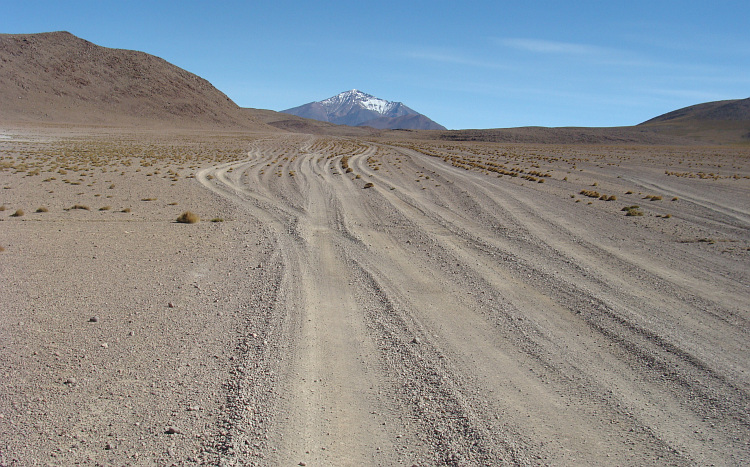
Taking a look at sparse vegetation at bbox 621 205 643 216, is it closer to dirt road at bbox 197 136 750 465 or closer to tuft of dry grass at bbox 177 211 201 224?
dirt road at bbox 197 136 750 465

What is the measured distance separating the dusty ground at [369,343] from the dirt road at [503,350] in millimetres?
28

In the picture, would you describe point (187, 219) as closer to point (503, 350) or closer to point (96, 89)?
point (503, 350)

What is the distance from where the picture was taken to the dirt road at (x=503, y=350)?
14.0ft

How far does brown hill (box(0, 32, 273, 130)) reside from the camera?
349 ft

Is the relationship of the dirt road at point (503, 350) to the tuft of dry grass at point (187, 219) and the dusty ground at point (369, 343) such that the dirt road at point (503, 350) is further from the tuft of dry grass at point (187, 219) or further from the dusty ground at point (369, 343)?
the tuft of dry grass at point (187, 219)

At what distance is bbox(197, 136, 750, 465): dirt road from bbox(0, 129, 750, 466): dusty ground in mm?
28

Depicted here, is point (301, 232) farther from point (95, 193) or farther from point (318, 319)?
point (95, 193)

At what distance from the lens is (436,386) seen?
16.8ft

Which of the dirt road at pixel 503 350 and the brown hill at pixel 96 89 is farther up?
the brown hill at pixel 96 89

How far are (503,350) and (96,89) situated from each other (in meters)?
135

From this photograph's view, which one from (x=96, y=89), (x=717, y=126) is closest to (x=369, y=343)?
(x=96, y=89)

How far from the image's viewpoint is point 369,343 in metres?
6.14

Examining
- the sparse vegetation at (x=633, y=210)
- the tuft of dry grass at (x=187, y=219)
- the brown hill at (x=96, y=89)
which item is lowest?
the tuft of dry grass at (x=187, y=219)

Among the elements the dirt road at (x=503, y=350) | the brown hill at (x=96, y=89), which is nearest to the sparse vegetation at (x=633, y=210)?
the dirt road at (x=503, y=350)
